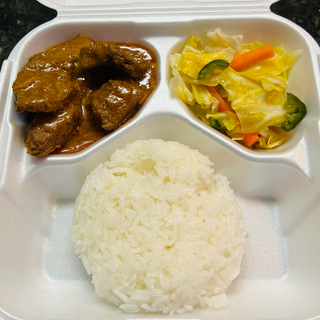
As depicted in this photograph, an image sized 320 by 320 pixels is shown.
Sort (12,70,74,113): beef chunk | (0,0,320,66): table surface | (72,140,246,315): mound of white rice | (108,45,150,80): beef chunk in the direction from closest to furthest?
1. (72,140,246,315): mound of white rice
2. (12,70,74,113): beef chunk
3. (108,45,150,80): beef chunk
4. (0,0,320,66): table surface

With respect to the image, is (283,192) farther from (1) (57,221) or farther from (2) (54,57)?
(2) (54,57)

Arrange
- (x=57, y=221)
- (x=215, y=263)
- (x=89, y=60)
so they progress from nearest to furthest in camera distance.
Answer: (x=215, y=263) → (x=89, y=60) → (x=57, y=221)

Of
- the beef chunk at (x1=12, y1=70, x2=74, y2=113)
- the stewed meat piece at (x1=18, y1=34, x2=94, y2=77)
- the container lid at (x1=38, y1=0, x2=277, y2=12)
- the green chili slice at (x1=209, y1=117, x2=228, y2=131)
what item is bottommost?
the green chili slice at (x1=209, y1=117, x2=228, y2=131)

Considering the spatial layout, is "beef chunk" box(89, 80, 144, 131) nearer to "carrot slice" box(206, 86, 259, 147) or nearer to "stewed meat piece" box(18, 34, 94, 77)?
"stewed meat piece" box(18, 34, 94, 77)

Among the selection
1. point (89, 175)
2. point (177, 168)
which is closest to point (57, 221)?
point (89, 175)

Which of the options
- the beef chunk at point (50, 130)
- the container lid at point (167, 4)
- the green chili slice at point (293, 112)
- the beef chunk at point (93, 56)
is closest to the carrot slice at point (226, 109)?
the green chili slice at point (293, 112)

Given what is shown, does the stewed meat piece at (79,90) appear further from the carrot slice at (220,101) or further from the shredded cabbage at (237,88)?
the carrot slice at (220,101)

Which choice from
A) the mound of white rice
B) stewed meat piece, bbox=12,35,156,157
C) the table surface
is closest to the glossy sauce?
stewed meat piece, bbox=12,35,156,157

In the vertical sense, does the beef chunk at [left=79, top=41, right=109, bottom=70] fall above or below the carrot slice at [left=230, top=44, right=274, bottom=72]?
above
